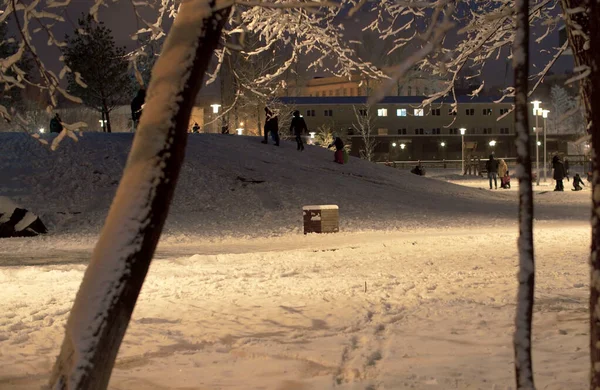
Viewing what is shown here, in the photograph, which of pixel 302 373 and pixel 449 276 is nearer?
pixel 302 373

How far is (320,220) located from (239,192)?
646 cm

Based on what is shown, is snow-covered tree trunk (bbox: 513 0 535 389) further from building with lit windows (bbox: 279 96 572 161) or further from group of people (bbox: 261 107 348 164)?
building with lit windows (bbox: 279 96 572 161)

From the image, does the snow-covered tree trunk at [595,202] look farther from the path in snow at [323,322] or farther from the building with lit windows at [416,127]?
the building with lit windows at [416,127]

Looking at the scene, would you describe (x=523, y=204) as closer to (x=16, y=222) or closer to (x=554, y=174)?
(x=16, y=222)

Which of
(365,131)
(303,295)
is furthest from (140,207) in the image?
(365,131)

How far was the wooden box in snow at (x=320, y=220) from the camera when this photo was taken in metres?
19.6

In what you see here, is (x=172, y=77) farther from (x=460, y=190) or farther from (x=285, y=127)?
(x=285, y=127)

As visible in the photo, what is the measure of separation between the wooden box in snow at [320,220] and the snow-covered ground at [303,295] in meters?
0.49

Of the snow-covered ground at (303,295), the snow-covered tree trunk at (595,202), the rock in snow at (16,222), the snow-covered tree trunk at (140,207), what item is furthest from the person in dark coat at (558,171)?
the snow-covered tree trunk at (140,207)

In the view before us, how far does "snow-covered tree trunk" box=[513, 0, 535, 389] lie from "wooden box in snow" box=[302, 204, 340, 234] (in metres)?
15.5

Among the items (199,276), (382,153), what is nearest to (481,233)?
(199,276)

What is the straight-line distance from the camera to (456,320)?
862 cm

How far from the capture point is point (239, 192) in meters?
25.6

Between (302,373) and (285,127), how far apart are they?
212 ft
